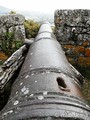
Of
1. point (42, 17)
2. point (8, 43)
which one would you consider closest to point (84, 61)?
point (8, 43)

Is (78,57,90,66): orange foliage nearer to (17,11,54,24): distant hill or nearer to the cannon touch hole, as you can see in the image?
(17,11,54,24): distant hill

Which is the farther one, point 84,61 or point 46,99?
point 84,61

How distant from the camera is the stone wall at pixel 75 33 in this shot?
8.09m

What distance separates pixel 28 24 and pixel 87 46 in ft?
8.87

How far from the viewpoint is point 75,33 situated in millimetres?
8289

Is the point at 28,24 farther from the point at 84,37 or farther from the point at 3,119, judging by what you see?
the point at 3,119

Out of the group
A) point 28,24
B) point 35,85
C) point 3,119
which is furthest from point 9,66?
point 28,24

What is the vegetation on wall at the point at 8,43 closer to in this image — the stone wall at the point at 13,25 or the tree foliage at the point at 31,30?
the stone wall at the point at 13,25

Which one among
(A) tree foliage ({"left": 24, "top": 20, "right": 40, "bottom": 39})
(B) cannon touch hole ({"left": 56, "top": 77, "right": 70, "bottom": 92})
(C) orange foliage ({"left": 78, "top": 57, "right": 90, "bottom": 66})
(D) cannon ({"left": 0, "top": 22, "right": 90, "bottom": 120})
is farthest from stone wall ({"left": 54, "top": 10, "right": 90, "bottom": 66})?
(B) cannon touch hole ({"left": 56, "top": 77, "right": 70, "bottom": 92})

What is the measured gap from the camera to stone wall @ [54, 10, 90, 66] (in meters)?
8.09

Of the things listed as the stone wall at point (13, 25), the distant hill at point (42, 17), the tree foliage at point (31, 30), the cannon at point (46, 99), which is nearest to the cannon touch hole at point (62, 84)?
Result: the cannon at point (46, 99)

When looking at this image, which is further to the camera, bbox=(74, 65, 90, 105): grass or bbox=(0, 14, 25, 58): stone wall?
bbox=(0, 14, 25, 58): stone wall

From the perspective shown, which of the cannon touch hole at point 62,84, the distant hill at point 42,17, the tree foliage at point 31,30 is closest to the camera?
the cannon touch hole at point 62,84

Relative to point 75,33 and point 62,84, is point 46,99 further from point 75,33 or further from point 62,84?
point 75,33
